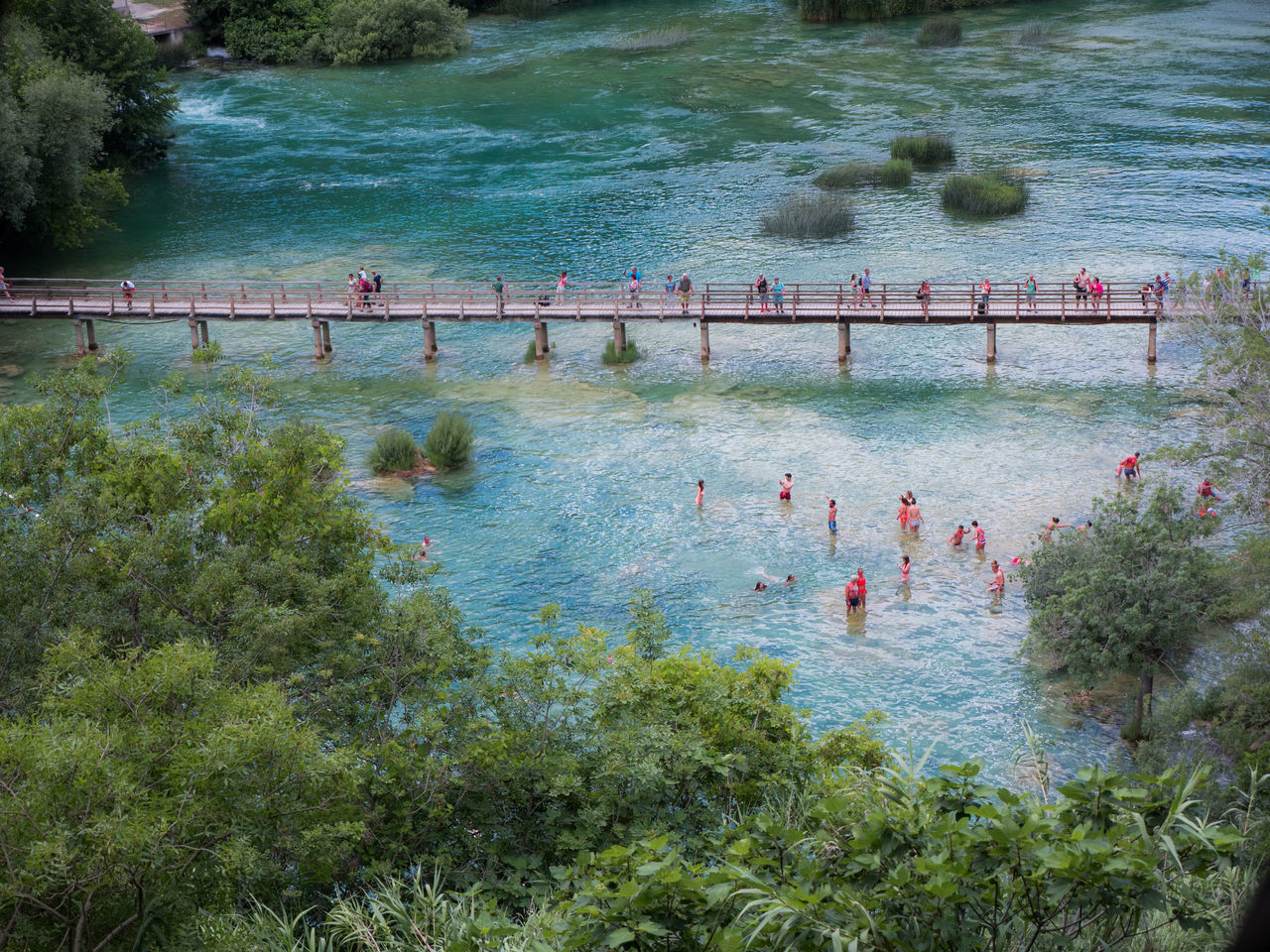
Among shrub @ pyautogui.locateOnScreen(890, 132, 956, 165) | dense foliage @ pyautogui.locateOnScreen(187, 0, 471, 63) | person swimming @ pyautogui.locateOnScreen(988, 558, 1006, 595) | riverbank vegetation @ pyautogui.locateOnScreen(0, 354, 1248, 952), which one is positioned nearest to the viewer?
riverbank vegetation @ pyautogui.locateOnScreen(0, 354, 1248, 952)

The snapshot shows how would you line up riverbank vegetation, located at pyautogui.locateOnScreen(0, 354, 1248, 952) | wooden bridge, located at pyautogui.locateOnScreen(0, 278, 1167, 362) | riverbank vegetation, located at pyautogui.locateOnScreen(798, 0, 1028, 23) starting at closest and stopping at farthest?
1. riverbank vegetation, located at pyautogui.locateOnScreen(0, 354, 1248, 952)
2. wooden bridge, located at pyautogui.locateOnScreen(0, 278, 1167, 362)
3. riverbank vegetation, located at pyautogui.locateOnScreen(798, 0, 1028, 23)

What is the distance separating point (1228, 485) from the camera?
30.6 meters

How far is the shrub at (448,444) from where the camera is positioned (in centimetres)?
4225

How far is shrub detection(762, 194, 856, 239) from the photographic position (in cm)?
6116

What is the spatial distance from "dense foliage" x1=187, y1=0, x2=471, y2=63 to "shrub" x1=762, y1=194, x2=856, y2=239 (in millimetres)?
40404

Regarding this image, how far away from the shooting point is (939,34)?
88.1 m

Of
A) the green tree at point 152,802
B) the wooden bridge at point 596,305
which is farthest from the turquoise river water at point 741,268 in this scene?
the green tree at point 152,802

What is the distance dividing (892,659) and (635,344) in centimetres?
2423

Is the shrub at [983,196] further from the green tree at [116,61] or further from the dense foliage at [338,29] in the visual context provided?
the dense foliage at [338,29]

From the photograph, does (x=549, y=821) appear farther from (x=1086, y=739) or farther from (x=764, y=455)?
(x=764, y=455)

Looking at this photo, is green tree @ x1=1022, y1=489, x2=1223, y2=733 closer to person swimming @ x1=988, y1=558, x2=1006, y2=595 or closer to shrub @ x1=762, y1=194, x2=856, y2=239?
person swimming @ x1=988, y1=558, x2=1006, y2=595

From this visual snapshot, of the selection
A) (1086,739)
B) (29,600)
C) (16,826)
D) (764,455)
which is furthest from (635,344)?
(16,826)

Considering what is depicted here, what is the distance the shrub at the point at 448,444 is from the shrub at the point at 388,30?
188ft

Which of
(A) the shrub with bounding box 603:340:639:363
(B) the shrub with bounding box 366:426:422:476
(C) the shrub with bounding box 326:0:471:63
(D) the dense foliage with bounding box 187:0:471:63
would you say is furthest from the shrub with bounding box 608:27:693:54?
(B) the shrub with bounding box 366:426:422:476
